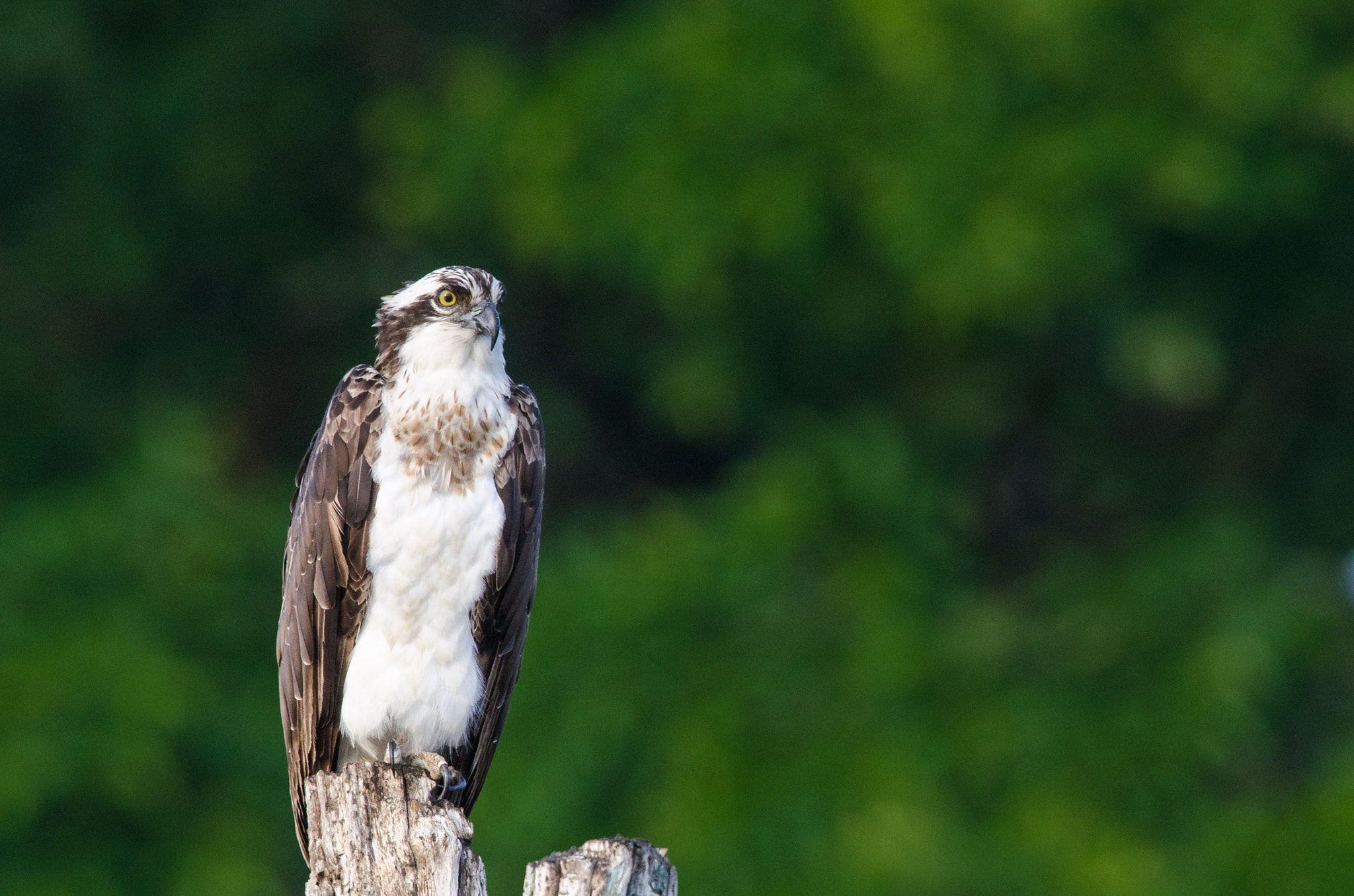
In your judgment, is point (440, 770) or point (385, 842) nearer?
point (385, 842)

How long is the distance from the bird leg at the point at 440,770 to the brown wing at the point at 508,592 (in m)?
0.20

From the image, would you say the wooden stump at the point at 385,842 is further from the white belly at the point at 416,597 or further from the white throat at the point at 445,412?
Answer: the white throat at the point at 445,412

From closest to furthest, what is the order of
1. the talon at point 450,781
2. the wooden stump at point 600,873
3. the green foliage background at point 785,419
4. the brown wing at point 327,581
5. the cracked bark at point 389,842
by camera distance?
1. the wooden stump at point 600,873
2. the cracked bark at point 389,842
3. the talon at point 450,781
4. the brown wing at point 327,581
5. the green foliage background at point 785,419

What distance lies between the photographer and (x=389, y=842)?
14.1 feet

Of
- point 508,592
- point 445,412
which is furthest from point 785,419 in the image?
point 445,412

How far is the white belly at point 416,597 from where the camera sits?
17.3ft

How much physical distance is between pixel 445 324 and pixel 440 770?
47.9 inches

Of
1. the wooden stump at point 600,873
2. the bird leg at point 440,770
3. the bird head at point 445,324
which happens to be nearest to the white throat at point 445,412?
the bird head at point 445,324

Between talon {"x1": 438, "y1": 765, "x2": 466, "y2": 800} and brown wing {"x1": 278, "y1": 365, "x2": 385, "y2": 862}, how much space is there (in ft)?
1.18

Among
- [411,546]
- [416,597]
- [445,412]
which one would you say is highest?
[445,412]

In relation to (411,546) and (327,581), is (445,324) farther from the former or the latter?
(327,581)

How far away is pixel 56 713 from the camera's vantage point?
31.5 ft

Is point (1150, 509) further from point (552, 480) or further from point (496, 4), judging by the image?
point (496, 4)

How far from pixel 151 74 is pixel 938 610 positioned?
5840mm
